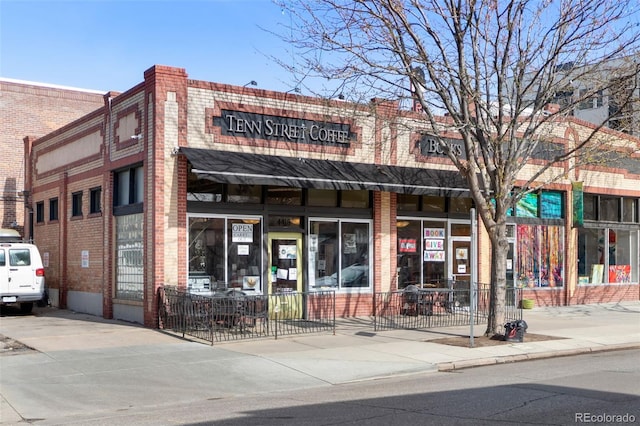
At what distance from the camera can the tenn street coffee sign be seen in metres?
17.4

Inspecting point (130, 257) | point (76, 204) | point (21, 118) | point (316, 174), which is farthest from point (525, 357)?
point (21, 118)

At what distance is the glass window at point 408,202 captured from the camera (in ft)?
66.6

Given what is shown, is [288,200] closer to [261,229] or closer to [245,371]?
[261,229]

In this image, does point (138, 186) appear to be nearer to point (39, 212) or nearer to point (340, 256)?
point (340, 256)

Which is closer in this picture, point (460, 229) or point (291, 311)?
Result: point (291, 311)

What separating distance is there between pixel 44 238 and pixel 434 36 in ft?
53.7

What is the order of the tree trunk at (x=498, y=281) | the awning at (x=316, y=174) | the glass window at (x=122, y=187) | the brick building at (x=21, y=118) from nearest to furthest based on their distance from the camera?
the tree trunk at (x=498, y=281), the awning at (x=316, y=174), the glass window at (x=122, y=187), the brick building at (x=21, y=118)

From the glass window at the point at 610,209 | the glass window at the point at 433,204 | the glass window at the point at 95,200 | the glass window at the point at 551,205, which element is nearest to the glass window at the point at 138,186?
the glass window at the point at 95,200

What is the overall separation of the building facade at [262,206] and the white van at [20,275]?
117 centimetres

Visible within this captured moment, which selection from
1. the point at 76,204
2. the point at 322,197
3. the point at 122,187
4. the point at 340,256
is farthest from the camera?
the point at 76,204

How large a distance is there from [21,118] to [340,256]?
1879 cm

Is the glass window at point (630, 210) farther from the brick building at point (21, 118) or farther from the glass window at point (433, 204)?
the brick building at point (21, 118)

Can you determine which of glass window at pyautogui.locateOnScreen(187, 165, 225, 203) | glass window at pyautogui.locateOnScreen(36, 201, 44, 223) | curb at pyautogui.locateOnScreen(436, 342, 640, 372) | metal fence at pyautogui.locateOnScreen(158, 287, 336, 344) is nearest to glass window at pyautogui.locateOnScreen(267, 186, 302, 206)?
glass window at pyautogui.locateOnScreen(187, 165, 225, 203)

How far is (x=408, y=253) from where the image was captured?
2048 centimetres
